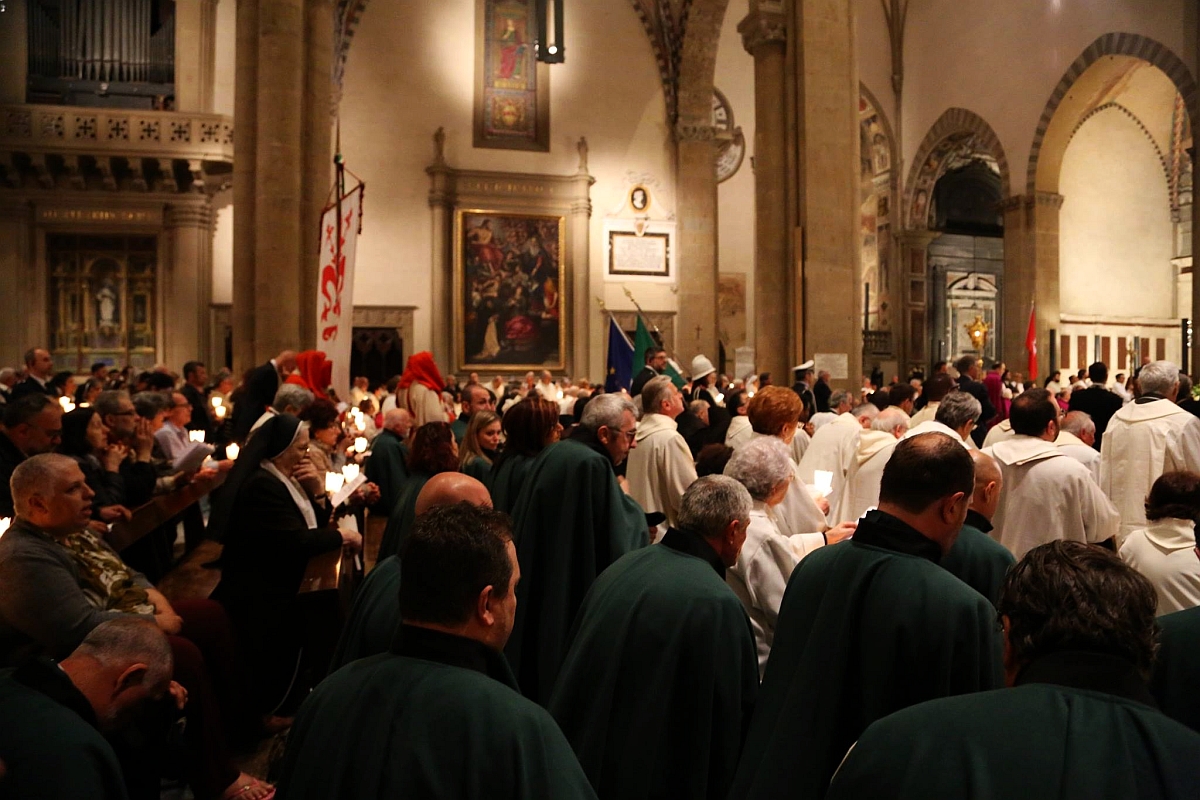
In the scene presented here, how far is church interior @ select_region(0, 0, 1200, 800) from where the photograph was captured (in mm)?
2389

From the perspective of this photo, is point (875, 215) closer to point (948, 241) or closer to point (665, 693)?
point (948, 241)

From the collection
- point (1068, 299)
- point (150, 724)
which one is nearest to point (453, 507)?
point (150, 724)

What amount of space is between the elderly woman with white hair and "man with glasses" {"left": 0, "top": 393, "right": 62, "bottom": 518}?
3.25 meters

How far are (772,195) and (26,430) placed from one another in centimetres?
933

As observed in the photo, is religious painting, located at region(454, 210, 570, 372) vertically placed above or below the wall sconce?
below

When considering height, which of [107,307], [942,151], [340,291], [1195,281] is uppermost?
[942,151]

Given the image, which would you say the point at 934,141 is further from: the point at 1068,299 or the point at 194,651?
the point at 194,651

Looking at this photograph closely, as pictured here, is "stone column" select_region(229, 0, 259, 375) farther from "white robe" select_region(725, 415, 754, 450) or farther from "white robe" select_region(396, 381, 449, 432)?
"white robe" select_region(725, 415, 754, 450)

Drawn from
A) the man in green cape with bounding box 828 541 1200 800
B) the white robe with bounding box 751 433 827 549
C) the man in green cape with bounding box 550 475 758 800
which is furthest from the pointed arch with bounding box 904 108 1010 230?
the man in green cape with bounding box 828 541 1200 800

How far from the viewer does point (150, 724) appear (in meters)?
2.96

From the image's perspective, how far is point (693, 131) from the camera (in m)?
22.2

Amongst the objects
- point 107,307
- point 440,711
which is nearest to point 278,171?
point 107,307

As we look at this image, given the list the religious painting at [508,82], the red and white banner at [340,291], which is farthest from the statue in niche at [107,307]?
the red and white banner at [340,291]

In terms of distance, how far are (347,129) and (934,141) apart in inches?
543
